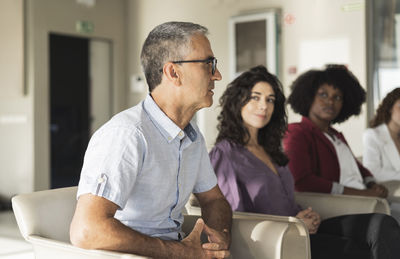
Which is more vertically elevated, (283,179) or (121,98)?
(121,98)

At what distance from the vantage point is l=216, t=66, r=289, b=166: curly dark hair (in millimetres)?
2400

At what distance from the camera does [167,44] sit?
1.61 meters

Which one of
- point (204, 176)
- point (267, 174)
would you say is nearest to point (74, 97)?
point (267, 174)

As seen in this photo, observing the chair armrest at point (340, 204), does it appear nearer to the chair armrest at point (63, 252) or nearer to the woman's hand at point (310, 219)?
the woman's hand at point (310, 219)

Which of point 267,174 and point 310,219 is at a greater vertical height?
point 267,174

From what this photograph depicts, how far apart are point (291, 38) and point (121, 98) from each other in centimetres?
257

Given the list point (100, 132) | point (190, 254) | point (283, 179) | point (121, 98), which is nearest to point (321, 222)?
point (283, 179)

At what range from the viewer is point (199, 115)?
6.18 metres

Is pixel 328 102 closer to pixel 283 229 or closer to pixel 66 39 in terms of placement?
pixel 283 229

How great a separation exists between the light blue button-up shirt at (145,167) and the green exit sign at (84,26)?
503 cm

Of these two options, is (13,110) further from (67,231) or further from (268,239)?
(268,239)

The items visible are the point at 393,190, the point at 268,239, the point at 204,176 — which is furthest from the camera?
the point at 393,190

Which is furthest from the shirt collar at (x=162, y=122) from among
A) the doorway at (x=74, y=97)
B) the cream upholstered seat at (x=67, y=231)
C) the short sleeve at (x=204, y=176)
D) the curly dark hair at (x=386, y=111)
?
the doorway at (x=74, y=97)

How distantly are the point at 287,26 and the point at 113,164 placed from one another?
4480 mm
